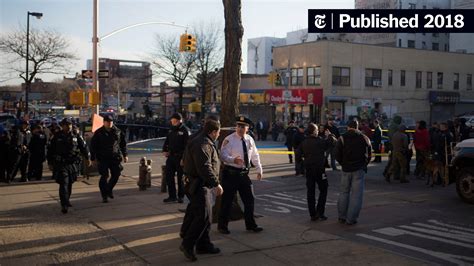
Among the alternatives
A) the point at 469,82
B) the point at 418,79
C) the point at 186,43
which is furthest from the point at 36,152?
the point at 469,82

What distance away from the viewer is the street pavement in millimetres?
6410

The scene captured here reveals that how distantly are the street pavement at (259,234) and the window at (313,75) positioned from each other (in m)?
29.7

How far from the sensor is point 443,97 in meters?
47.4

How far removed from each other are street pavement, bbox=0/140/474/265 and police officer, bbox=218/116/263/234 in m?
0.24

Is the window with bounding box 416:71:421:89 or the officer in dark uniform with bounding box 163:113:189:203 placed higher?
the window with bounding box 416:71:421:89

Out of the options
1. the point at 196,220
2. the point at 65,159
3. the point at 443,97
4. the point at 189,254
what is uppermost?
the point at 443,97

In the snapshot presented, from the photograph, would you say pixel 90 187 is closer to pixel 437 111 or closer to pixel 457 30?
pixel 457 30

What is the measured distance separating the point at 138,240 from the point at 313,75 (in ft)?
118

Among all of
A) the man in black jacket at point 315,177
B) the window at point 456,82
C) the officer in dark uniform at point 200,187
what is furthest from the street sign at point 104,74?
the window at point 456,82

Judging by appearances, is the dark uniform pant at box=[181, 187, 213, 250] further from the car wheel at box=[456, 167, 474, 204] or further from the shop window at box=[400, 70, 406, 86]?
the shop window at box=[400, 70, 406, 86]

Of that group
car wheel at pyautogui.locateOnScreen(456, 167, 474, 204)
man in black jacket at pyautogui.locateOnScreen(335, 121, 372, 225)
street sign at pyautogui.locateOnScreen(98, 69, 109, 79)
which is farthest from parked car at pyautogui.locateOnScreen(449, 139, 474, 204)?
street sign at pyautogui.locateOnScreen(98, 69, 109, 79)

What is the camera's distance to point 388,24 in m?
15.8

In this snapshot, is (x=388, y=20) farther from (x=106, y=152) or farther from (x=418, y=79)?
(x=418, y=79)

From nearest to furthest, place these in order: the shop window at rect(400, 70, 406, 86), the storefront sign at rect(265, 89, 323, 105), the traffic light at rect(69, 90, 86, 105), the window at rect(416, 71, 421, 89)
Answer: the traffic light at rect(69, 90, 86, 105) → the storefront sign at rect(265, 89, 323, 105) → the shop window at rect(400, 70, 406, 86) → the window at rect(416, 71, 421, 89)
